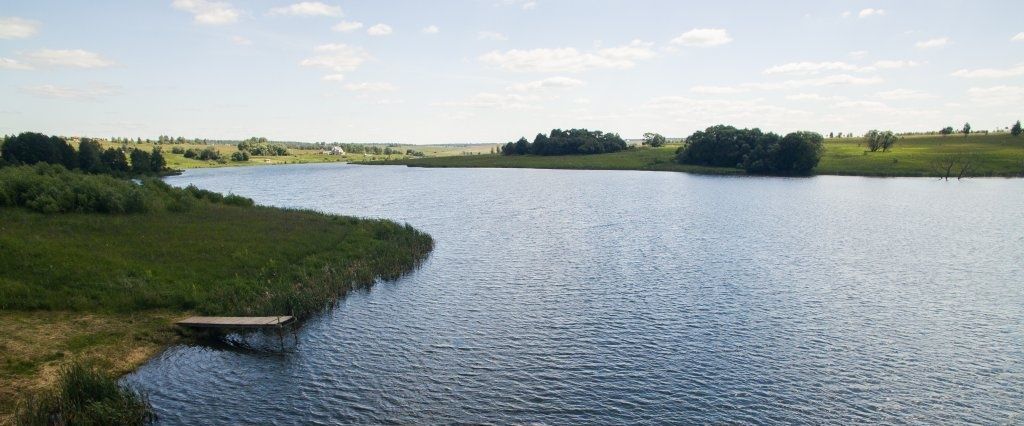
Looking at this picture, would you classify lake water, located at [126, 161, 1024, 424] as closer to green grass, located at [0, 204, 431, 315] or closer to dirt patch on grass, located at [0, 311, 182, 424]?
dirt patch on grass, located at [0, 311, 182, 424]

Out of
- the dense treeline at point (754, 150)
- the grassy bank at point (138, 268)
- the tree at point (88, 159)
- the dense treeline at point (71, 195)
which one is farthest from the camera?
the tree at point (88, 159)

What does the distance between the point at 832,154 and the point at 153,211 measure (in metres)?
171

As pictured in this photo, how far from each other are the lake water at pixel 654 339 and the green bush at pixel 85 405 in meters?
1.28

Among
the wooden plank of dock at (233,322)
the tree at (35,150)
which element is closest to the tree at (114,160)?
the tree at (35,150)

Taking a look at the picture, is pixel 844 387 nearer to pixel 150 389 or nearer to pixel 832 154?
pixel 150 389

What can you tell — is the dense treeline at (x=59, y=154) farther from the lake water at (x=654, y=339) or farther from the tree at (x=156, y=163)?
the lake water at (x=654, y=339)

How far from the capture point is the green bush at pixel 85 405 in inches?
816

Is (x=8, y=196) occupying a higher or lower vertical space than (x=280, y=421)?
higher

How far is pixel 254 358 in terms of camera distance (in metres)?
29.0

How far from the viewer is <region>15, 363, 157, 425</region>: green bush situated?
20.7 m

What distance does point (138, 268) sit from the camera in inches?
1454

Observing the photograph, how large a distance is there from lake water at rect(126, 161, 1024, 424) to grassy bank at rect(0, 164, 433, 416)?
2767mm

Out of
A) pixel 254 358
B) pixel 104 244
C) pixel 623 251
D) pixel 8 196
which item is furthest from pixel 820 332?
pixel 8 196

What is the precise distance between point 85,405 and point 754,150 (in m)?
160
